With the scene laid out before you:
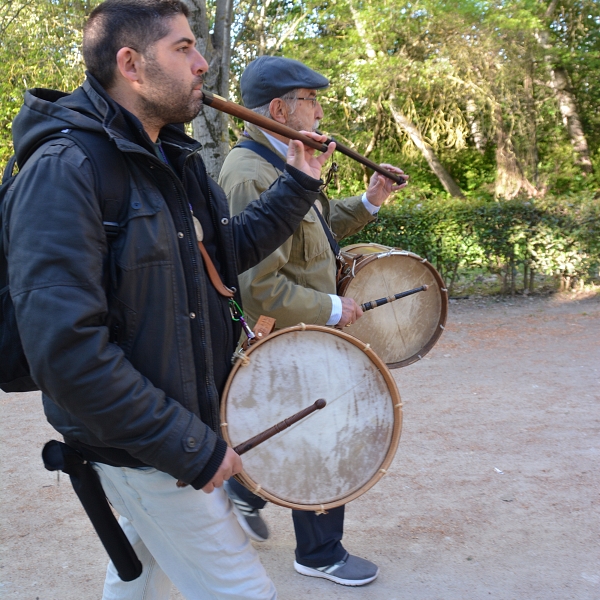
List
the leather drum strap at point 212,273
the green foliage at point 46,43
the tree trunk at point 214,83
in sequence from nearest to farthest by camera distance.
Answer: the leather drum strap at point 212,273, the tree trunk at point 214,83, the green foliage at point 46,43

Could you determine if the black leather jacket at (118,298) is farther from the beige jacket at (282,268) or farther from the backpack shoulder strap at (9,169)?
the beige jacket at (282,268)

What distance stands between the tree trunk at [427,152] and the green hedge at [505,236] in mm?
7472

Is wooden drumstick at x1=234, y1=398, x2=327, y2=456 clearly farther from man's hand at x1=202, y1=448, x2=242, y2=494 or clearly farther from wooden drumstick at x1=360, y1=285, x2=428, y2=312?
wooden drumstick at x1=360, y1=285, x2=428, y2=312

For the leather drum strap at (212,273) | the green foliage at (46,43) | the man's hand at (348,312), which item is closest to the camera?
the leather drum strap at (212,273)

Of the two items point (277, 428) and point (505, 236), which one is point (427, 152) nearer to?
point (505, 236)

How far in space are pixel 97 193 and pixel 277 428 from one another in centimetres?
89

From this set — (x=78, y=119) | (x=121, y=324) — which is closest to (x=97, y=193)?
(x=78, y=119)

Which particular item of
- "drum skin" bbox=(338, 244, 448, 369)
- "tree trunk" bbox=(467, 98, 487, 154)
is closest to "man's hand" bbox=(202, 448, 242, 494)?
"drum skin" bbox=(338, 244, 448, 369)

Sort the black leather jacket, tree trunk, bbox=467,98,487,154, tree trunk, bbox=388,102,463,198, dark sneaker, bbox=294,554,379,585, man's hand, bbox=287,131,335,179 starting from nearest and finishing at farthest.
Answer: the black leather jacket → man's hand, bbox=287,131,335,179 → dark sneaker, bbox=294,554,379,585 → tree trunk, bbox=467,98,487,154 → tree trunk, bbox=388,102,463,198

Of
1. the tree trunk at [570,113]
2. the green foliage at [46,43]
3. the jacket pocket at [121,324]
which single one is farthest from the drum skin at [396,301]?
the tree trunk at [570,113]

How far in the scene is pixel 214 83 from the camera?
7.29m

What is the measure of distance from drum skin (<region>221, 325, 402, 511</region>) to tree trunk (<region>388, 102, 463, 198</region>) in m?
14.2

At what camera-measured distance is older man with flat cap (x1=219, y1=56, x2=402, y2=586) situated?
276 cm

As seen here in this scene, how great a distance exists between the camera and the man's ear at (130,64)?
1817 mm
